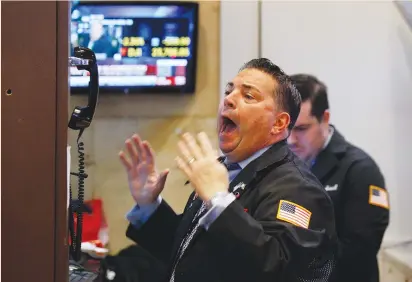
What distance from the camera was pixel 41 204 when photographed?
1.05 m

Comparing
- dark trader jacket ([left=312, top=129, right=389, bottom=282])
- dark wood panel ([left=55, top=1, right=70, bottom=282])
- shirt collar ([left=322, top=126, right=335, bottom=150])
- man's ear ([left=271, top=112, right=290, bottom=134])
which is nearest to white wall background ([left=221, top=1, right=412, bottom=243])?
shirt collar ([left=322, top=126, right=335, bottom=150])

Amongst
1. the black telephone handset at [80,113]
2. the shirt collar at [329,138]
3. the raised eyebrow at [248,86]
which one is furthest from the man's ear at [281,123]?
the shirt collar at [329,138]

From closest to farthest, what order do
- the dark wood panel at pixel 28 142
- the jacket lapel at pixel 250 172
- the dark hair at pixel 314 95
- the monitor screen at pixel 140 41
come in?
the dark wood panel at pixel 28 142 → the jacket lapel at pixel 250 172 → the dark hair at pixel 314 95 → the monitor screen at pixel 140 41

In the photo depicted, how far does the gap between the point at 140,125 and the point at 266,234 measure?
2.15m

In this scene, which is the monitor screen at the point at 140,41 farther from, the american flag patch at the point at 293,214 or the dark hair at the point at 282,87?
the american flag patch at the point at 293,214

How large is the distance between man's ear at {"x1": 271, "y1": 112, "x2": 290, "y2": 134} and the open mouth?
4.6 inches

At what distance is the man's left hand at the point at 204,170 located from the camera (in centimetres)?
137

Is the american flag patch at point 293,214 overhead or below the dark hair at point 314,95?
below

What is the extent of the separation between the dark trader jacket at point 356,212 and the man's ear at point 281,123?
818mm

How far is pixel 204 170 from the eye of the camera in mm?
1373

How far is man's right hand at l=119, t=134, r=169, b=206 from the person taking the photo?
1870 millimetres

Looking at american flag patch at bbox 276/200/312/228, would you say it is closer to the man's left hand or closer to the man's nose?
the man's left hand

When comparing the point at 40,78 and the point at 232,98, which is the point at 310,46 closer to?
the point at 232,98

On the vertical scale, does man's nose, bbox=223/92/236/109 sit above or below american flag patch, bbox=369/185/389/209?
above
